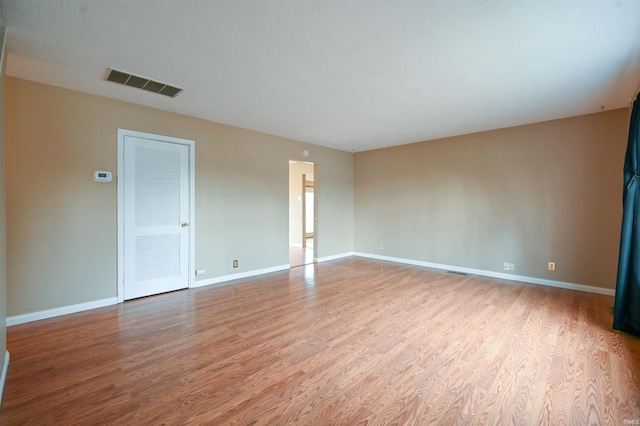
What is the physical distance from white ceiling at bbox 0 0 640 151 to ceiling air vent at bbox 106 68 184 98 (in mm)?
111

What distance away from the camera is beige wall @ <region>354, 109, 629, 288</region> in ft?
13.1

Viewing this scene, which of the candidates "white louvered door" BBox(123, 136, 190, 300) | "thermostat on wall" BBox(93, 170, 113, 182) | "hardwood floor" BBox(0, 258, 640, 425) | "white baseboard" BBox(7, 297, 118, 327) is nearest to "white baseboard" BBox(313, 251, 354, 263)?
"hardwood floor" BBox(0, 258, 640, 425)

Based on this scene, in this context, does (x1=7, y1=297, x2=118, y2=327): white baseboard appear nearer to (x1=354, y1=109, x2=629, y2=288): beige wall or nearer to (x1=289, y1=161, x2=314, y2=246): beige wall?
(x1=354, y1=109, x2=629, y2=288): beige wall

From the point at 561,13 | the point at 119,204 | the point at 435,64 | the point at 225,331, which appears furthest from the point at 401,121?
the point at 119,204

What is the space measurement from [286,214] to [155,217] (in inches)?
92.4

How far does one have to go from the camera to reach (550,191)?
4.39m

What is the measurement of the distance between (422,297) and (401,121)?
273 cm

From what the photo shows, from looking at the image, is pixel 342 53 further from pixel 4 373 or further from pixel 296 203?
pixel 296 203

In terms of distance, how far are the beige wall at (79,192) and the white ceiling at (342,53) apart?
292 mm

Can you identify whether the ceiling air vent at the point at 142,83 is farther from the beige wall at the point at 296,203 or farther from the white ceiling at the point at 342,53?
the beige wall at the point at 296,203

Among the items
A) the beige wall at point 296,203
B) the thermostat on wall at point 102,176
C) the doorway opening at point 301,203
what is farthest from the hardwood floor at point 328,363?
the beige wall at point 296,203

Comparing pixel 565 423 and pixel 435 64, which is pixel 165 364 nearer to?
pixel 565 423

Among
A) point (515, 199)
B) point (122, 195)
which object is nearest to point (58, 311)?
point (122, 195)

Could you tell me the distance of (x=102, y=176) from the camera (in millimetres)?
3475
